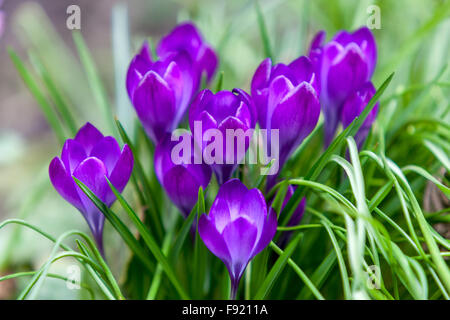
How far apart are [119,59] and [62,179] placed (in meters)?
0.32

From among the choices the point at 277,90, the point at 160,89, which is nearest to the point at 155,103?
the point at 160,89

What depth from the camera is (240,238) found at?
38 centimetres

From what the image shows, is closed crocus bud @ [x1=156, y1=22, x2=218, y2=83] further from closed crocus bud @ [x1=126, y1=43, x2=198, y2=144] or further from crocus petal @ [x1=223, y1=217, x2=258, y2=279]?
crocus petal @ [x1=223, y1=217, x2=258, y2=279]

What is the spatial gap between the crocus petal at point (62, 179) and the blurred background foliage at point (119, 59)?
23 cm

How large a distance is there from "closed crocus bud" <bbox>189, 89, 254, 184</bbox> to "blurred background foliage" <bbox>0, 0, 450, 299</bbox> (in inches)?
9.9

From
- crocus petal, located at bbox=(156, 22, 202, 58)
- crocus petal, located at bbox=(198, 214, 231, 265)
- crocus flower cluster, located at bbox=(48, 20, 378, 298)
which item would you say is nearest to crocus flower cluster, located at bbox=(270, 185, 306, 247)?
crocus flower cluster, located at bbox=(48, 20, 378, 298)

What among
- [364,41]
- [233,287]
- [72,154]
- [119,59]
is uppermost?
[119,59]

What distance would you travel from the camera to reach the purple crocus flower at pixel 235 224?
0.38m

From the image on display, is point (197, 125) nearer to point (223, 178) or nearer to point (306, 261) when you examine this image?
point (223, 178)

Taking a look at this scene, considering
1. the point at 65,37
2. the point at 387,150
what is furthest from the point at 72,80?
the point at 387,150

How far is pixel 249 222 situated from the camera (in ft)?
1.21

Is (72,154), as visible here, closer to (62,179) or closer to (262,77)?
(62,179)

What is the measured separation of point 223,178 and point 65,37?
4.74ft

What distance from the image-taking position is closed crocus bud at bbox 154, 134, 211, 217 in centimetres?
42
